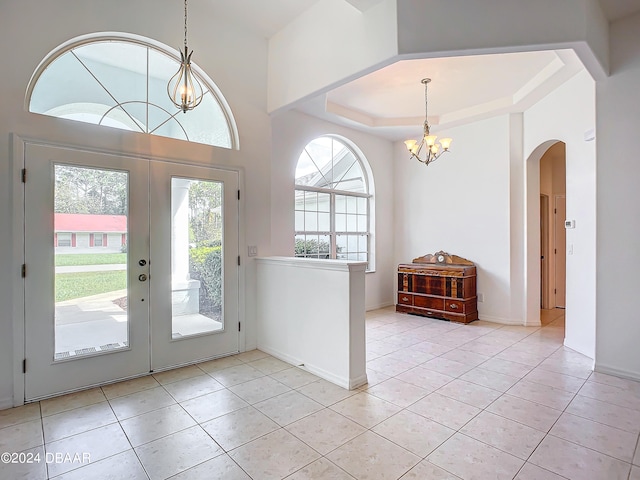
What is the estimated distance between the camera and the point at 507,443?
7.07 feet

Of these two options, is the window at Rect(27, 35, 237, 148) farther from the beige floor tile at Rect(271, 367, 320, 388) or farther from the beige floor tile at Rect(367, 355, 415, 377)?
the beige floor tile at Rect(367, 355, 415, 377)

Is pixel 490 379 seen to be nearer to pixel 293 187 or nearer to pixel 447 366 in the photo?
pixel 447 366

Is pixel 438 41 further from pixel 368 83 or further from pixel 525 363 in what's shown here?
pixel 525 363

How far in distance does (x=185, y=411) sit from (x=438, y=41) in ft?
11.3

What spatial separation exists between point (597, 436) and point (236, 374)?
2.79m


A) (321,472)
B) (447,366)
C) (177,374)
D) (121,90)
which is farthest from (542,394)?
(121,90)

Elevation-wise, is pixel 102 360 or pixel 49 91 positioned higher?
pixel 49 91

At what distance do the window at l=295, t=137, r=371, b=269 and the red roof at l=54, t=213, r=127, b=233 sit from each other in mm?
2520

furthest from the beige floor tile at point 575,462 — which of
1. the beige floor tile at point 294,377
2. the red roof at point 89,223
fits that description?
the red roof at point 89,223

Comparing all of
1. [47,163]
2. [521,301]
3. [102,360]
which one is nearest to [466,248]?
[521,301]

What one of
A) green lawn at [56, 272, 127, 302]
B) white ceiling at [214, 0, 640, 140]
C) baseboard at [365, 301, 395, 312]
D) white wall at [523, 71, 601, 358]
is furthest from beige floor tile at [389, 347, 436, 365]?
white ceiling at [214, 0, 640, 140]

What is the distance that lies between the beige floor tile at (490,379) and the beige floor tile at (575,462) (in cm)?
80

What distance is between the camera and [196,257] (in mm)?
3531

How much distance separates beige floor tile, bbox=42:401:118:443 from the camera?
7.47 feet
